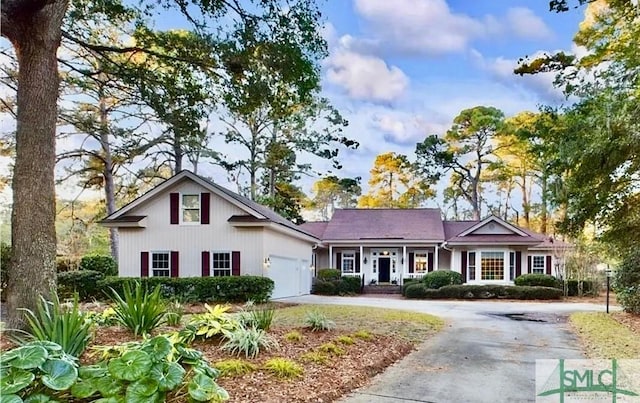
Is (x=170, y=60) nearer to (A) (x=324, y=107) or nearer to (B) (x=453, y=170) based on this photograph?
(A) (x=324, y=107)

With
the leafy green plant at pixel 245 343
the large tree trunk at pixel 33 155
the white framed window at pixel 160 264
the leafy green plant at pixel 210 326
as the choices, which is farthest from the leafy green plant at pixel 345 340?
the white framed window at pixel 160 264

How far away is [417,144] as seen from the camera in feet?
116

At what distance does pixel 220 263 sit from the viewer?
60.3 ft

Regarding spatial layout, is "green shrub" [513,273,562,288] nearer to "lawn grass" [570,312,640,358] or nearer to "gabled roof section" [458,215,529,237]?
"gabled roof section" [458,215,529,237]

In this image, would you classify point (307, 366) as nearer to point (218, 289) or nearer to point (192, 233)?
point (218, 289)

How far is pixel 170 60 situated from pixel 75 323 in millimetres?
6637

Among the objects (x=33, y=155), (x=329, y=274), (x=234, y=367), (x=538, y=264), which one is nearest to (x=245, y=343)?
(x=234, y=367)

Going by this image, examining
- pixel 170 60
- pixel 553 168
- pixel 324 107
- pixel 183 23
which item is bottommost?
pixel 553 168

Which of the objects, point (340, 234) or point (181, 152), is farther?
point (340, 234)

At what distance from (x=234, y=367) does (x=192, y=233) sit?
13.8 m

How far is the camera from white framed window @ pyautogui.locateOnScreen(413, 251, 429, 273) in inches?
1110

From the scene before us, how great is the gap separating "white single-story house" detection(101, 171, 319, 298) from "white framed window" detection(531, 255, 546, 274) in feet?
47.6

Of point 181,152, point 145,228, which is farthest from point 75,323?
point 181,152

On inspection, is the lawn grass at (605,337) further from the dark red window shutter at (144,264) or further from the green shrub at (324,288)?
the dark red window shutter at (144,264)
